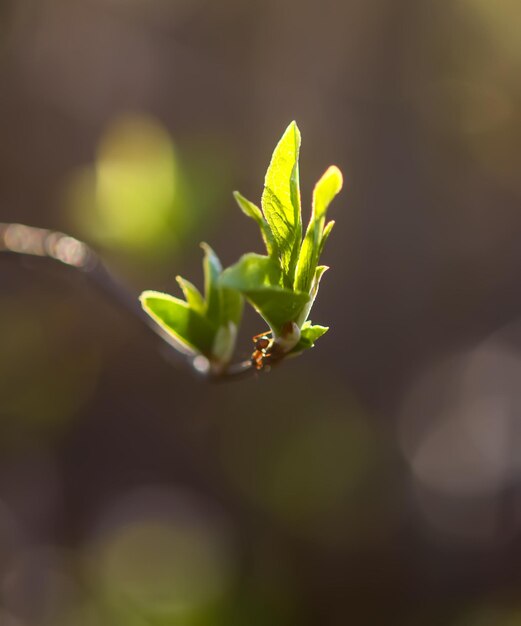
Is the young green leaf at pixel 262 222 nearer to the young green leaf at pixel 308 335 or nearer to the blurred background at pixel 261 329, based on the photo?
the young green leaf at pixel 308 335

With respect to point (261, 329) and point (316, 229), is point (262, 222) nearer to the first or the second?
point (316, 229)

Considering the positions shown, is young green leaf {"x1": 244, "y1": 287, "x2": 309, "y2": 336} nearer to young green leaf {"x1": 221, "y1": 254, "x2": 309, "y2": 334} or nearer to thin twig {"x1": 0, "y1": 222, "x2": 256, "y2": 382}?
young green leaf {"x1": 221, "y1": 254, "x2": 309, "y2": 334}

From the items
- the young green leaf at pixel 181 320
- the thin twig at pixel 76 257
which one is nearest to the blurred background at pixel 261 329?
the thin twig at pixel 76 257

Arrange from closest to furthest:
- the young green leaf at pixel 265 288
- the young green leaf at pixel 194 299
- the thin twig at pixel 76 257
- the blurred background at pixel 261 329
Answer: the young green leaf at pixel 265 288, the young green leaf at pixel 194 299, the thin twig at pixel 76 257, the blurred background at pixel 261 329

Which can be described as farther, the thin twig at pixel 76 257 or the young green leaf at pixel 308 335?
the thin twig at pixel 76 257

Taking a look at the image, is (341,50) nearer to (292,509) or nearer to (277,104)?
(277,104)

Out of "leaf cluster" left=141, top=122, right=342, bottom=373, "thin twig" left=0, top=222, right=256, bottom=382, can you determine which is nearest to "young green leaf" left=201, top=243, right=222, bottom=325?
"leaf cluster" left=141, top=122, right=342, bottom=373

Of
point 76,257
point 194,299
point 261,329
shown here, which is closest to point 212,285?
point 194,299
